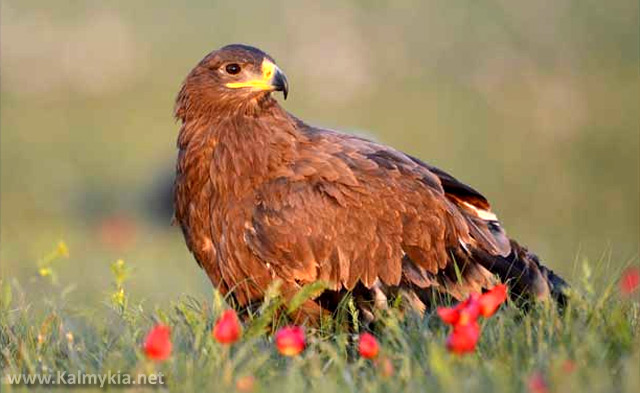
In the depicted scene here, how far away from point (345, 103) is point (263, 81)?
1113 centimetres

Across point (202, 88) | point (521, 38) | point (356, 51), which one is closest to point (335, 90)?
point (356, 51)

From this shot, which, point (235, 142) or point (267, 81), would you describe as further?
point (267, 81)

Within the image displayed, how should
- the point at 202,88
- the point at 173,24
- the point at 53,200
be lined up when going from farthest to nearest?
1. the point at 173,24
2. the point at 53,200
3. the point at 202,88

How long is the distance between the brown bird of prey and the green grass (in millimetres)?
253

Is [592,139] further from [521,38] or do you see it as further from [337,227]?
[337,227]

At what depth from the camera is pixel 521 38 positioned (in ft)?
64.0

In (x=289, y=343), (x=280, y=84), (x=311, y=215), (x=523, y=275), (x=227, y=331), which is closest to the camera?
(x=227, y=331)

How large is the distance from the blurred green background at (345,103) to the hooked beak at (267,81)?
4.29m

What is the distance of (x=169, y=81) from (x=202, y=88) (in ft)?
39.7

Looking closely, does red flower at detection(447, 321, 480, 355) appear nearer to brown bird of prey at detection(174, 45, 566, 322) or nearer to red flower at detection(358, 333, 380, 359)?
red flower at detection(358, 333, 380, 359)

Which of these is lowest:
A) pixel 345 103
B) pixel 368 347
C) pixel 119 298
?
pixel 345 103

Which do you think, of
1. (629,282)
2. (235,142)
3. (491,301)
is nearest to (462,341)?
(491,301)

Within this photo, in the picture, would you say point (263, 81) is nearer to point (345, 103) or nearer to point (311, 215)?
point (311, 215)

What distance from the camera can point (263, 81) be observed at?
6363mm
